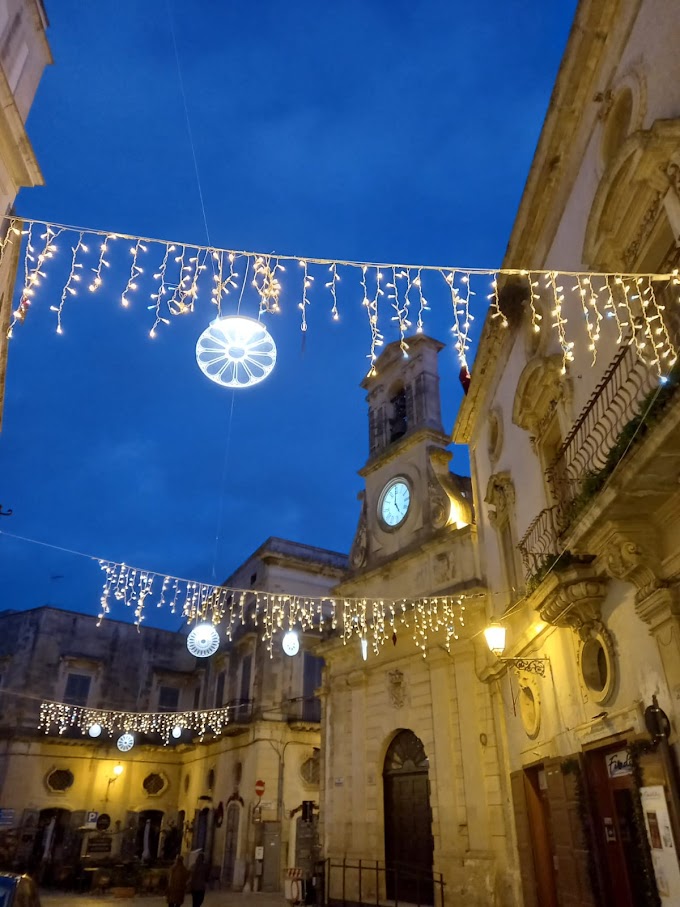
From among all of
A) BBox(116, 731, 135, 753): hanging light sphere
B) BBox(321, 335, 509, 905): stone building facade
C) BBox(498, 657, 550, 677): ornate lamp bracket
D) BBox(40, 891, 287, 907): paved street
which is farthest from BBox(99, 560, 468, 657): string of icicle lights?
BBox(116, 731, 135, 753): hanging light sphere

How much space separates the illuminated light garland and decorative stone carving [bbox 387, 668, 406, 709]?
10.1 metres

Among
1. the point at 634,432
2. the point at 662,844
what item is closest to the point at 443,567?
the point at 662,844

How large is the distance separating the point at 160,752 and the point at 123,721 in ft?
6.77

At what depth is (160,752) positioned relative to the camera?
25.8 metres

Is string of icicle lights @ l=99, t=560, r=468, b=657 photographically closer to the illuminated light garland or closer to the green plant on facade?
the green plant on facade

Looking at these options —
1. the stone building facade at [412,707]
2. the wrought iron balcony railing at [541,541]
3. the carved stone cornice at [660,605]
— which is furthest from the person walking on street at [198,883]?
the carved stone cornice at [660,605]

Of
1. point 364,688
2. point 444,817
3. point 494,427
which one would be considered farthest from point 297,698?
point 494,427

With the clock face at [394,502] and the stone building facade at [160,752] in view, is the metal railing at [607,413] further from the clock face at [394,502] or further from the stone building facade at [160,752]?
the stone building facade at [160,752]

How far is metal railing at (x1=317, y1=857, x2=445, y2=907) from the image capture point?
40.0 feet

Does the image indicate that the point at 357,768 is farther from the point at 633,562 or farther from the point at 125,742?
the point at 125,742

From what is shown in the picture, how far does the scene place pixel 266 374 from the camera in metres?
6.91

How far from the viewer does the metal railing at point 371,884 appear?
12.2 metres

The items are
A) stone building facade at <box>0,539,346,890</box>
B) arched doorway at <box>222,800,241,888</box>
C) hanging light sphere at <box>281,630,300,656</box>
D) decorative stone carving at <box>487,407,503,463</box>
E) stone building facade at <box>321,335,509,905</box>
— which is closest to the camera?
decorative stone carving at <box>487,407,503,463</box>

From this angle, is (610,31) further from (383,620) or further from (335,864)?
(335,864)
